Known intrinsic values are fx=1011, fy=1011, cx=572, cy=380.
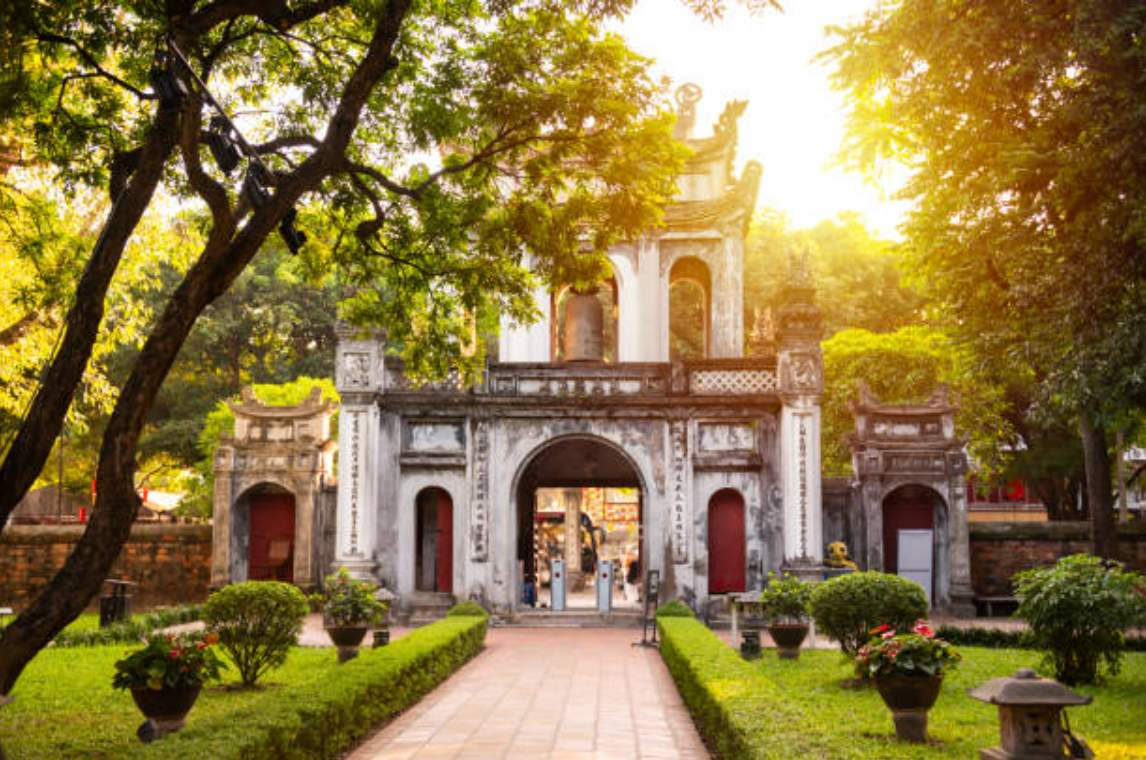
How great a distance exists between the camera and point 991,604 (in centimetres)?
2227

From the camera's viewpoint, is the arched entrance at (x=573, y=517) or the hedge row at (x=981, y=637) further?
the arched entrance at (x=573, y=517)

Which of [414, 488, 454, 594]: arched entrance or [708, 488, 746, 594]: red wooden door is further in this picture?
[414, 488, 454, 594]: arched entrance

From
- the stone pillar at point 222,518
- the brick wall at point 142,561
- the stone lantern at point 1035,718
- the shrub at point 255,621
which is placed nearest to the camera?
the stone lantern at point 1035,718

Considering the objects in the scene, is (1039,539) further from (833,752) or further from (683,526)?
(833,752)

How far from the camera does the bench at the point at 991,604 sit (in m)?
22.0

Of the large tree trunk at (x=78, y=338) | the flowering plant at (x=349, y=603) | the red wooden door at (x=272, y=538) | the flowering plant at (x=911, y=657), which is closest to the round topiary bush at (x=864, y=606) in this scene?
the flowering plant at (x=911, y=657)

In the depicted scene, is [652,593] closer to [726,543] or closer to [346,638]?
[726,543]

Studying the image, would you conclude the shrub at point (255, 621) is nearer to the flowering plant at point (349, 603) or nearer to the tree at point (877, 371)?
the flowering plant at point (349, 603)

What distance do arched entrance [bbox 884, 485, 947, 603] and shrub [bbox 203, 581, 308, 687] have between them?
47.2ft

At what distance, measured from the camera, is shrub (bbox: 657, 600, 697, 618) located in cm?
1919

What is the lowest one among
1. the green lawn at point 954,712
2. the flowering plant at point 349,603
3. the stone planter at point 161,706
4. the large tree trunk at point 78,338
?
the green lawn at point 954,712

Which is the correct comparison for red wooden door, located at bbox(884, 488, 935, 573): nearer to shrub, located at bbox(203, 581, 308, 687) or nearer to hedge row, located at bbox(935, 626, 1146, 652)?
hedge row, located at bbox(935, 626, 1146, 652)

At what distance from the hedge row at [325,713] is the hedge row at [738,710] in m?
3.18

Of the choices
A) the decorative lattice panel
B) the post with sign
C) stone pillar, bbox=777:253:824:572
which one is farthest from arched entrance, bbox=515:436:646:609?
stone pillar, bbox=777:253:824:572
